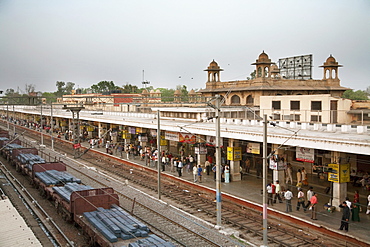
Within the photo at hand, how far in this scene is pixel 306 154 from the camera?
1970 centimetres

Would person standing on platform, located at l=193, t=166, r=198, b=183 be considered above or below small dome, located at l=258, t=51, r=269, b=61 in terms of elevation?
below

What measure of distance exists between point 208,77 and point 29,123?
44946 millimetres

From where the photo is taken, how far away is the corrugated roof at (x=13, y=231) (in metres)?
11.9

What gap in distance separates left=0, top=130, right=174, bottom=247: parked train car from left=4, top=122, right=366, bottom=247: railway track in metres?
5.78

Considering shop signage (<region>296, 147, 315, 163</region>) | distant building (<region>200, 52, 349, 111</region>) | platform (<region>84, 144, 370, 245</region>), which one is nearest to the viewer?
platform (<region>84, 144, 370, 245</region>)

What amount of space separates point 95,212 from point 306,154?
11541 millimetres

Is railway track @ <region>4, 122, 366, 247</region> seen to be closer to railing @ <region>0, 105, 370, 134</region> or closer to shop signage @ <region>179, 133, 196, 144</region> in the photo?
shop signage @ <region>179, 133, 196, 144</region>

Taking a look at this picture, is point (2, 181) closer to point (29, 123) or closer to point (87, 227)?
point (87, 227)

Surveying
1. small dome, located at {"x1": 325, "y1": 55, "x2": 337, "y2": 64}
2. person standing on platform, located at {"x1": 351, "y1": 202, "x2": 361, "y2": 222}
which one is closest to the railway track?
person standing on platform, located at {"x1": 351, "y1": 202, "x2": 361, "y2": 222}

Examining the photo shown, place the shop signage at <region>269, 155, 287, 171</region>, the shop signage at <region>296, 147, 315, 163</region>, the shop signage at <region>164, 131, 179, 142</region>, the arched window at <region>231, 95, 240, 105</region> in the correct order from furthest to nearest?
the arched window at <region>231, 95, 240, 105</region> < the shop signage at <region>164, 131, 179, 142</region> < the shop signage at <region>269, 155, 287, 171</region> < the shop signage at <region>296, 147, 315, 163</region>

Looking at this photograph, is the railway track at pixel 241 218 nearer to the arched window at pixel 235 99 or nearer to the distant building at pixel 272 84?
the distant building at pixel 272 84

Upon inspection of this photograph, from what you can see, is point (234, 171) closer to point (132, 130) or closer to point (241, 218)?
point (241, 218)

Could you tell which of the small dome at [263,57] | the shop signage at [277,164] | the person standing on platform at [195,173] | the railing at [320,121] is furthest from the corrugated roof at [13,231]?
the small dome at [263,57]

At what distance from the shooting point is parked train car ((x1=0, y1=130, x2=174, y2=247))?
11977 millimetres
